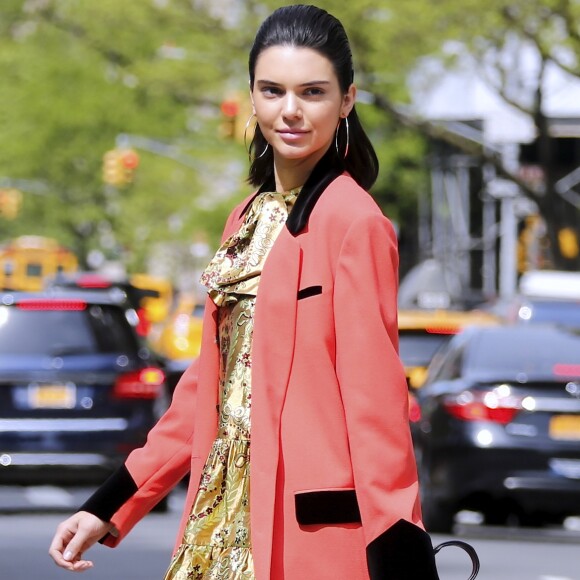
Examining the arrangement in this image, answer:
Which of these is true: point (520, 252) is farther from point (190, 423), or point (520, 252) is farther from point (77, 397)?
point (190, 423)

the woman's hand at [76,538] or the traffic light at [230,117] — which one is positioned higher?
the traffic light at [230,117]

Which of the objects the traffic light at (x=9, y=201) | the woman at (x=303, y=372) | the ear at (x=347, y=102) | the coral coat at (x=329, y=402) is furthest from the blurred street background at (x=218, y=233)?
the coral coat at (x=329, y=402)

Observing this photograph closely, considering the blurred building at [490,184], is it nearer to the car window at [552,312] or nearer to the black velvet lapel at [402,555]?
the car window at [552,312]

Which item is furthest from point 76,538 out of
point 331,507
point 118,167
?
point 118,167

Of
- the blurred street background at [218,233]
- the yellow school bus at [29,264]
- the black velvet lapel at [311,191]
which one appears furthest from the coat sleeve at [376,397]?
the yellow school bus at [29,264]

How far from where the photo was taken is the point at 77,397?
46.4 ft

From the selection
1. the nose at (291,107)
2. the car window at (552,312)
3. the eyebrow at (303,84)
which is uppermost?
the eyebrow at (303,84)

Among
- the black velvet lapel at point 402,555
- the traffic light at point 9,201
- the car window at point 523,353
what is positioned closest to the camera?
the black velvet lapel at point 402,555

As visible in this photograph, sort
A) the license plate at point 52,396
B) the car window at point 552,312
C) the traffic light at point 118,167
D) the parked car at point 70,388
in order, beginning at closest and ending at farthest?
1. the parked car at point 70,388
2. the license plate at point 52,396
3. the car window at point 552,312
4. the traffic light at point 118,167

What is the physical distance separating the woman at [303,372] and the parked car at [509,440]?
29.7 feet

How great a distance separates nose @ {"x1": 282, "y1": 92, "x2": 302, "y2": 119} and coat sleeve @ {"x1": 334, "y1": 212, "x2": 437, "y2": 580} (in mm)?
261

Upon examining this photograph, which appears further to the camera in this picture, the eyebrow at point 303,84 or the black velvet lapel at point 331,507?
the eyebrow at point 303,84

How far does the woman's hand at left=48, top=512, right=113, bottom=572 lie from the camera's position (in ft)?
12.7

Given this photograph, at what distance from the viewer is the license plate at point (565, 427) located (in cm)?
1286
